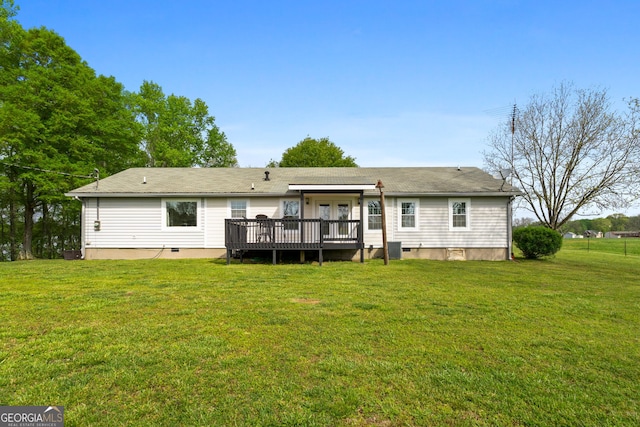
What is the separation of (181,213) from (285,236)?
4746 mm

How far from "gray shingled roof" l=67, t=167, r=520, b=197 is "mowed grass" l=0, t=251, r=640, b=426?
673 cm

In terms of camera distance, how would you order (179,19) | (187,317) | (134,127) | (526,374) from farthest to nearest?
1. (134,127)
2. (179,19)
3. (187,317)
4. (526,374)

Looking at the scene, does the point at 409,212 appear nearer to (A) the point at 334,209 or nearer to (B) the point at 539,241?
(A) the point at 334,209

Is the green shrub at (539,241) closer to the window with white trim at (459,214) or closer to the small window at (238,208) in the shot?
the window with white trim at (459,214)

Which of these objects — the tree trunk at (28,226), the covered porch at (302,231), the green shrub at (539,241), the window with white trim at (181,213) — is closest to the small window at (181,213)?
the window with white trim at (181,213)

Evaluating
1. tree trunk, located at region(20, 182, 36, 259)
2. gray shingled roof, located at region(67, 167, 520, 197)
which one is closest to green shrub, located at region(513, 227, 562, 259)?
gray shingled roof, located at region(67, 167, 520, 197)

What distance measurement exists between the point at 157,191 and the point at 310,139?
2615 centimetres

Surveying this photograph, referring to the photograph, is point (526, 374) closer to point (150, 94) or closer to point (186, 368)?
point (186, 368)

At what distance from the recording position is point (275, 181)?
14430 millimetres

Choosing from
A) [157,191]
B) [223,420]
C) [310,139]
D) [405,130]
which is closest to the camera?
[223,420]

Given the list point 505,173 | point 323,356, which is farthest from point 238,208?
point 505,173

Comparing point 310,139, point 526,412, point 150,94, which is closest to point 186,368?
point 526,412

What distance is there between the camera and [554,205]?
17094mm

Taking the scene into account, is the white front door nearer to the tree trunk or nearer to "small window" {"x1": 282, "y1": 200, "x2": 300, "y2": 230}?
"small window" {"x1": 282, "y1": 200, "x2": 300, "y2": 230}
